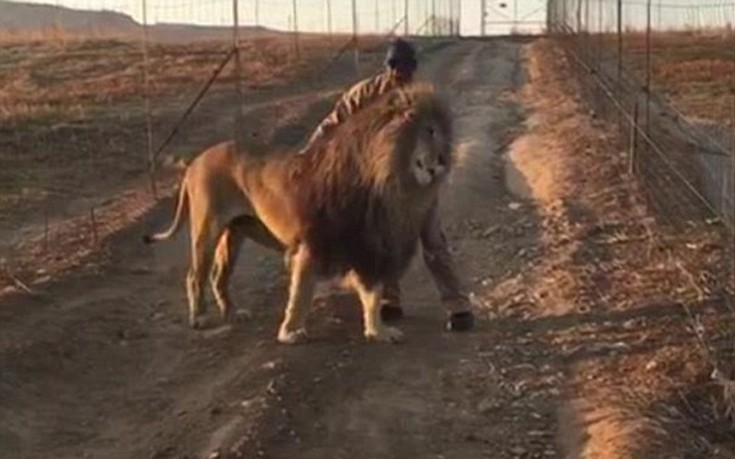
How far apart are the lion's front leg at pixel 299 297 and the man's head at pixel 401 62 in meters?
1.23

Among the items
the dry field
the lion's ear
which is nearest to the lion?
the lion's ear

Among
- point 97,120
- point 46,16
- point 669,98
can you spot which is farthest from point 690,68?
point 46,16

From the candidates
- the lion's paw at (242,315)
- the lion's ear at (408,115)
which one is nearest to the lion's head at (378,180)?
the lion's ear at (408,115)

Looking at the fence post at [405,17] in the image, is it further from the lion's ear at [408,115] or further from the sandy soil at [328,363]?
the lion's ear at [408,115]

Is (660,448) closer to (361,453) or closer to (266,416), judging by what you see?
(361,453)

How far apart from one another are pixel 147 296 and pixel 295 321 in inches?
75.6

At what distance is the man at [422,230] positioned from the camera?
9.16 meters

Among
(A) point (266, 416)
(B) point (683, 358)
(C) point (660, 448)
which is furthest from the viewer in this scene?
(B) point (683, 358)

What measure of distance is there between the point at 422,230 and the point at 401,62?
40.8 inches

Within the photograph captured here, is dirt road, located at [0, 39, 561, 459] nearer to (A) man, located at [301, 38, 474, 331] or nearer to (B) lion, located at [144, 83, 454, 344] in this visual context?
(A) man, located at [301, 38, 474, 331]

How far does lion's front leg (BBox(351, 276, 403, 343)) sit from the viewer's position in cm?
892

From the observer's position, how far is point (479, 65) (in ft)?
120

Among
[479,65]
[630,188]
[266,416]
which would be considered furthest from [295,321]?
[479,65]

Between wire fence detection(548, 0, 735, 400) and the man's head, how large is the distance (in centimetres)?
196
